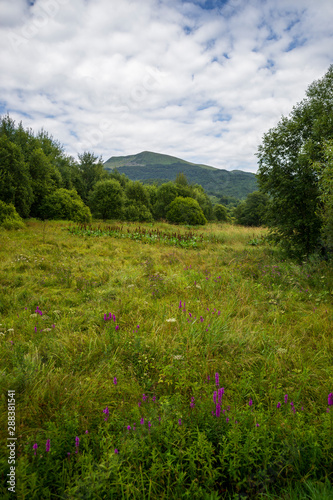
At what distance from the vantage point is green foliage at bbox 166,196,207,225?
42.0 metres

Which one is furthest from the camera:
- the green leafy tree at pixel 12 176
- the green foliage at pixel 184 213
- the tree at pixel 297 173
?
the green foliage at pixel 184 213

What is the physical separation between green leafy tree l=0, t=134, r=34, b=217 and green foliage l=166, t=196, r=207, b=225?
2635 centimetres

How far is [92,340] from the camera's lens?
3.30 meters

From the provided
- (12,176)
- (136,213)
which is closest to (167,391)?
(12,176)

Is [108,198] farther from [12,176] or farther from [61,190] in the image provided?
[12,176]

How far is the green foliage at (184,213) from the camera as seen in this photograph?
42.0m

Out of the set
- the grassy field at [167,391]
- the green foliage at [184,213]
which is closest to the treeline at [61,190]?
the green foliage at [184,213]

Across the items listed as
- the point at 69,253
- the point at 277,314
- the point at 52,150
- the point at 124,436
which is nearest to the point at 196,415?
the point at 124,436

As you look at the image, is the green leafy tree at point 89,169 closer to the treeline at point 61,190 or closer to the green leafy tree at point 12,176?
the treeline at point 61,190

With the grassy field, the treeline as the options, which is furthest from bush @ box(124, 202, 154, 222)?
the grassy field

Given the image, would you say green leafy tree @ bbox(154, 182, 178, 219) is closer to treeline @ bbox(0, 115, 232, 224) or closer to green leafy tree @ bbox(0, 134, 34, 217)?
treeline @ bbox(0, 115, 232, 224)

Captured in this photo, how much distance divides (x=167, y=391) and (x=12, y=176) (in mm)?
22677

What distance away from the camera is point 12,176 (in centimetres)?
1906

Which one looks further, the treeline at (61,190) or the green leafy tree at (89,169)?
the green leafy tree at (89,169)
